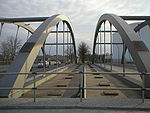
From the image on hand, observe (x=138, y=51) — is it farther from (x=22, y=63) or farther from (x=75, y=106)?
(x=22, y=63)

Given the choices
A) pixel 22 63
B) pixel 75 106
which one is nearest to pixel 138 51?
pixel 75 106

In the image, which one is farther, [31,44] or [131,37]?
[131,37]

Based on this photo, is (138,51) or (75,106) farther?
(138,51)

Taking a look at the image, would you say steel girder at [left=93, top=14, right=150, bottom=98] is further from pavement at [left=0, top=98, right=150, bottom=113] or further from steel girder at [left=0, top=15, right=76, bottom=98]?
steel girder at [left=0, top=15, right=76, bottom=98]

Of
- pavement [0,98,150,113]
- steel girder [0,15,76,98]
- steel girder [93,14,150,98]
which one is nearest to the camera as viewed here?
pavement [0,98,150,113]

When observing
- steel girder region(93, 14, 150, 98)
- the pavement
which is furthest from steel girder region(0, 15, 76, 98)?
steel girder region(93, 14, 150, 98)

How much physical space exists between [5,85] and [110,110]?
4.45 metres

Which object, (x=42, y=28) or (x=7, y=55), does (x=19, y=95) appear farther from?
(x=7, y=55)

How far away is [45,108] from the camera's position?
4.50 metres

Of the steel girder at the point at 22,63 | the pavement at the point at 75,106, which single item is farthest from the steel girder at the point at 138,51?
the steel girder at the point at 22,63

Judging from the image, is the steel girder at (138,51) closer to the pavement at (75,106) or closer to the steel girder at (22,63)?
the pavement at (75,106)

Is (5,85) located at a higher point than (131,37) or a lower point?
lower

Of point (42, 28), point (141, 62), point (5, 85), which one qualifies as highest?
point (42, 28)

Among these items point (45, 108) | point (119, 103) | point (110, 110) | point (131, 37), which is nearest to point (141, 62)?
point (131, 37)
